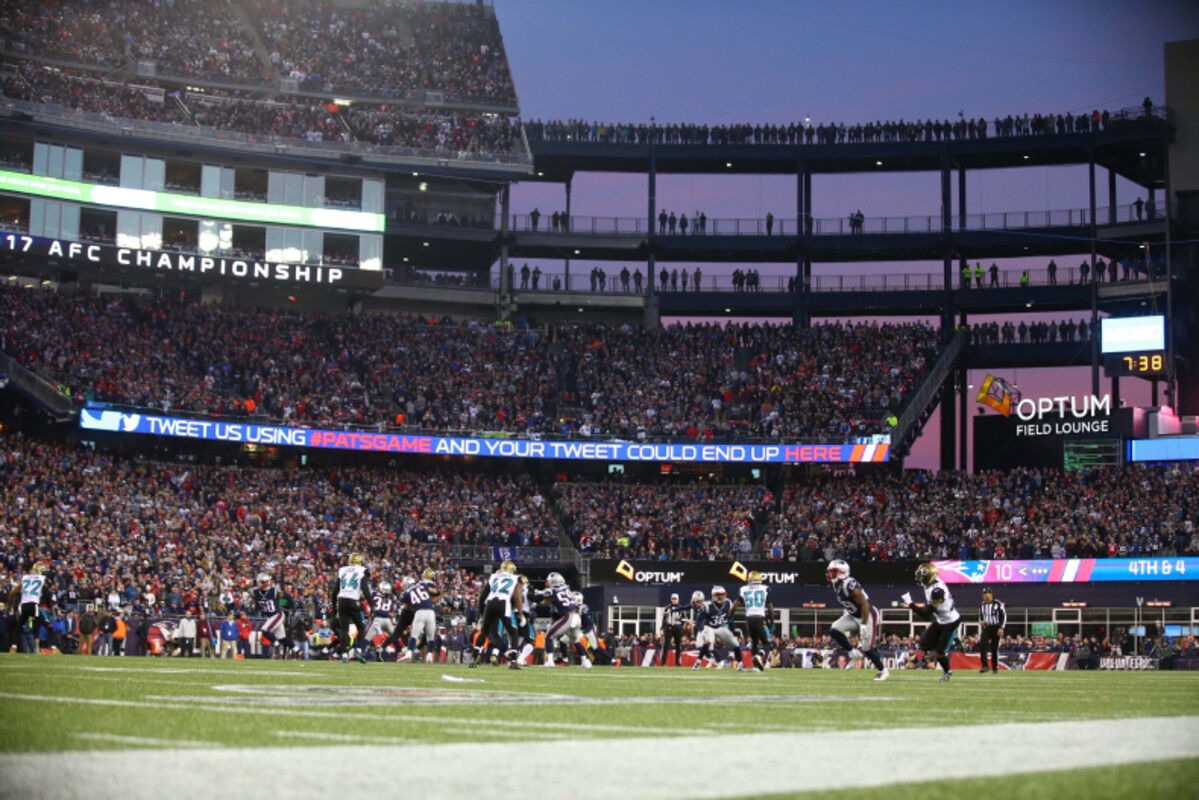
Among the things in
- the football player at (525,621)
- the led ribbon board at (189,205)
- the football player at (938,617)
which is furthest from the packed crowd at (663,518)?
the football player at (938,617)

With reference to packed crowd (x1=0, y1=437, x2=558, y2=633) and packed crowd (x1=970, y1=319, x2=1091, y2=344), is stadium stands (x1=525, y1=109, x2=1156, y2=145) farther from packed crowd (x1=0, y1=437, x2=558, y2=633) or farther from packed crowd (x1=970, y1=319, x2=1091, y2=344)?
packed crowd (x1=0, y1=437, x2=558, y2=633)

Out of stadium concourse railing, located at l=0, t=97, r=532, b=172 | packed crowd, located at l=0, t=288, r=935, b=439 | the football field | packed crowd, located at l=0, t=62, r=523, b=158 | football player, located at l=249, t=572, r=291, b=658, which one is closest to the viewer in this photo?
the football field

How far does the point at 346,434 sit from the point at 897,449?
22.4 meters

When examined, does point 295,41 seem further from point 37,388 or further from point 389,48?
point 37,388

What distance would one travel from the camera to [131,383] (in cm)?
5078

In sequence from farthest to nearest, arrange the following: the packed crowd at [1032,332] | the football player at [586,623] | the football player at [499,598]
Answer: the packed crowd at [1032,332]
the football player at [586,623]
the football player at [499,598]

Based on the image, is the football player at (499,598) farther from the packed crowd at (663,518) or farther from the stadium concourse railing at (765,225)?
the stadium concourse railing at (765,225)

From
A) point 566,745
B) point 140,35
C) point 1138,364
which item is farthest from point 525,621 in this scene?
point 140,35

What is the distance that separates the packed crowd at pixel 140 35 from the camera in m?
55.8

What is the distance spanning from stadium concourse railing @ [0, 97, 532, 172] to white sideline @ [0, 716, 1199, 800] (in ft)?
170

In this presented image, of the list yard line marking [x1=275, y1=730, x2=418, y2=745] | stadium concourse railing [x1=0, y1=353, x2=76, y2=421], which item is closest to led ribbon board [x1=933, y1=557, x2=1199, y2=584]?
stadium concourse railing [x1=0, y1=353, x2=76, y2=421]

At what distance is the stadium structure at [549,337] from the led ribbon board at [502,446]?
0.13m

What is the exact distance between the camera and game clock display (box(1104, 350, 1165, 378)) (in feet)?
177

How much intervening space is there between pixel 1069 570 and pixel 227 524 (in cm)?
2936
